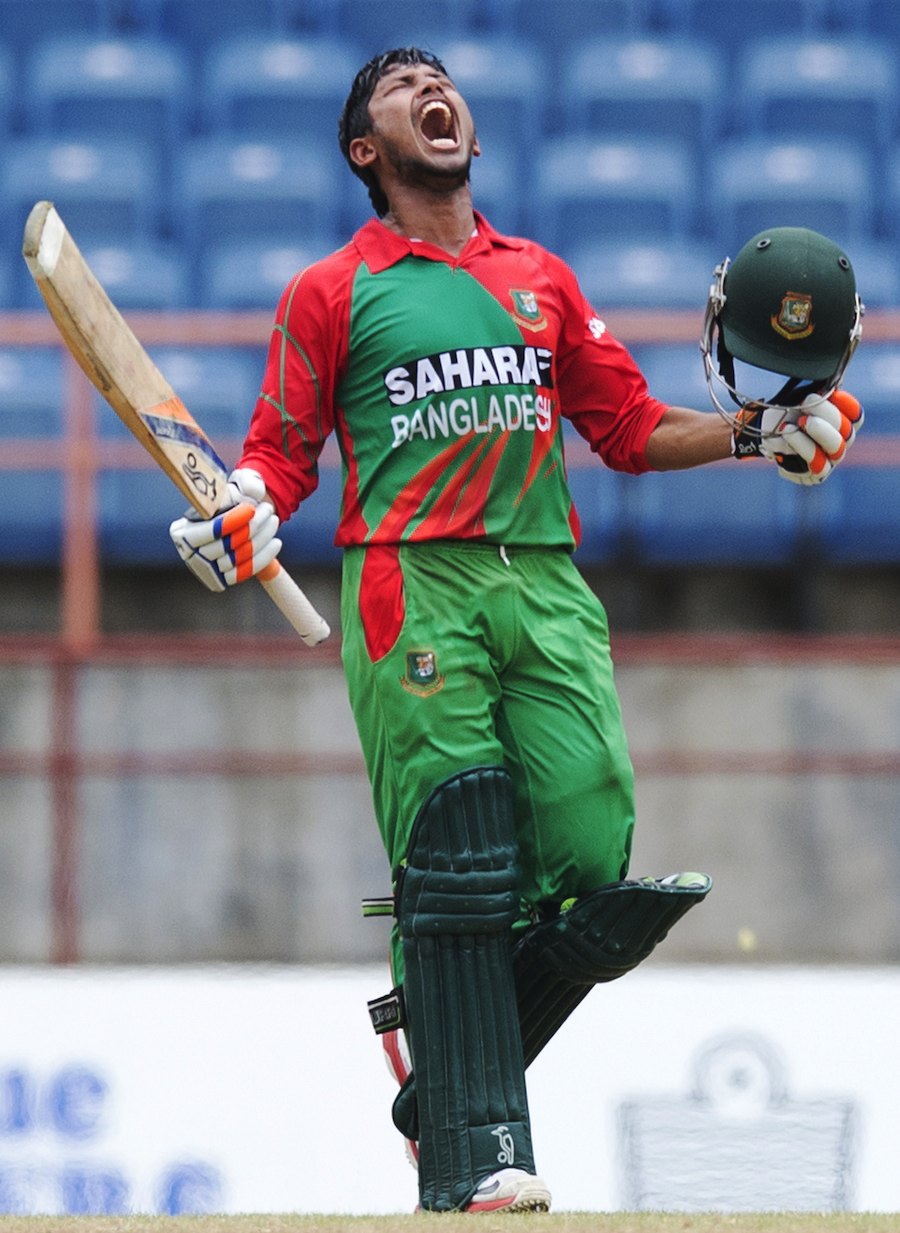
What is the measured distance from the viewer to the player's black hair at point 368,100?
4098mm

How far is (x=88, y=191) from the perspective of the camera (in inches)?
372

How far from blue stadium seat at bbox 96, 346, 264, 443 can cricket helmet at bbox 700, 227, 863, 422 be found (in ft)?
13.5

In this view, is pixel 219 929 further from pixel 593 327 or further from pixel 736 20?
pixel 736 20

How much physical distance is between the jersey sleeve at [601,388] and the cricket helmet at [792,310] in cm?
32

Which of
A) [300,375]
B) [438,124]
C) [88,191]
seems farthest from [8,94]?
[300,375]

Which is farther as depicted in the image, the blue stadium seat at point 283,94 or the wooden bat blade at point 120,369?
the blue stadium seat at point 283,94

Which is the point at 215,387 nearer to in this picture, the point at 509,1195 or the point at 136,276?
the point at 136,276

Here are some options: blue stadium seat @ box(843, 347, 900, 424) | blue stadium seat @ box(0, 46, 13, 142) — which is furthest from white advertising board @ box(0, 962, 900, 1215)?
blue stadium seat @ box(0, 46, 13, 142)

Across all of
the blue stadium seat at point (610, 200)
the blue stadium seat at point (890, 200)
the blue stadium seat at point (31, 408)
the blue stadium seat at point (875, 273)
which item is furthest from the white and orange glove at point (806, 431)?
the blue stadium seat at point (890, 200)

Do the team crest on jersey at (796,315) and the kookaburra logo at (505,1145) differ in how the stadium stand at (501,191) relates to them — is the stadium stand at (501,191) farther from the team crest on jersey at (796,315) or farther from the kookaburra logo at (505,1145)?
→ the kookaburra logo at (505,1145)

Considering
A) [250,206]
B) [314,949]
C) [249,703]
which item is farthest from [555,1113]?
[250,206]

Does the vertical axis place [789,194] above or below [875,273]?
above

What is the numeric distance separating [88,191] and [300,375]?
5.80 meters

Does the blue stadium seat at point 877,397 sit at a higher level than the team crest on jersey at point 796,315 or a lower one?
higher
